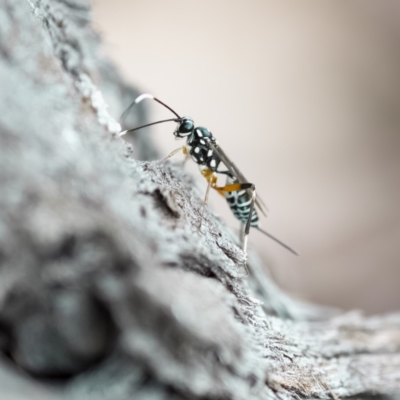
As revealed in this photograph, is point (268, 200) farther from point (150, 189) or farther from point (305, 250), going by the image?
point (150, 189)

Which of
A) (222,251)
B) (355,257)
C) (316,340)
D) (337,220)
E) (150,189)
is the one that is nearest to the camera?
(150,189)

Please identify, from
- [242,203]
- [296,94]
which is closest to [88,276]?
[242,203]

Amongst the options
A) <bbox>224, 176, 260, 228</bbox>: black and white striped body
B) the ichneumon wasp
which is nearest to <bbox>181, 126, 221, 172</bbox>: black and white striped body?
the ichneumon wasp

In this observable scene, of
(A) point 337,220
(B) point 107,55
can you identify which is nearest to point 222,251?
(B) point 107,55

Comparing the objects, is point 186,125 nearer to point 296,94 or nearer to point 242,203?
point 242,203

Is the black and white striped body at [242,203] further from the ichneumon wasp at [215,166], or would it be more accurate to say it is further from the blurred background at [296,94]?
the blurred background at [296,94]

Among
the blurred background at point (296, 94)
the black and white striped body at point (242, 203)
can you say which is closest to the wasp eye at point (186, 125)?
the black and white striped body at point (242, 203)

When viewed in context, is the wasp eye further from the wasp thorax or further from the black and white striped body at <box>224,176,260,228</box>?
the black and white striped body at <box>224,176,260,228</box>
